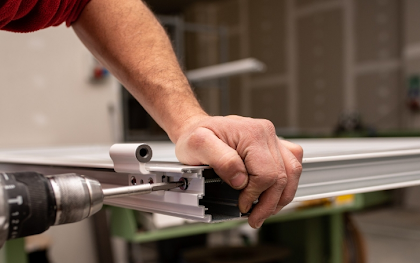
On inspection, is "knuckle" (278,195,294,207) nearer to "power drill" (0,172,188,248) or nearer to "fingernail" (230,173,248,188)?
"fingernail" (230,173,248,188)

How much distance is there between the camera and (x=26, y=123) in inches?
86.2

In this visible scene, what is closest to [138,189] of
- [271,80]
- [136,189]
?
A: [136,189]

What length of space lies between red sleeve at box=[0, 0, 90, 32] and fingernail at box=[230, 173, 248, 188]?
0.47 metres

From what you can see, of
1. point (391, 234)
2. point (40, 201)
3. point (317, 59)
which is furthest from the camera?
point (317, 59)

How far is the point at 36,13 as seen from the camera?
715 millimetres

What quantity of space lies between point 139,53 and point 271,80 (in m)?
5.40

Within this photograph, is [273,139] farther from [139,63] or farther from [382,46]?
[382,46]

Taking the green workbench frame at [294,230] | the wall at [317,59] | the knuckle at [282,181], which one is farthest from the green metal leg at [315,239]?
the wall at [317,59]

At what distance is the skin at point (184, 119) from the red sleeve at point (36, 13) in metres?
0.03

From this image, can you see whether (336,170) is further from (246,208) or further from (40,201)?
(40,201)

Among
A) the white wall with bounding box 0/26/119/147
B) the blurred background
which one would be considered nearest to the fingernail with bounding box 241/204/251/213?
the blurred background

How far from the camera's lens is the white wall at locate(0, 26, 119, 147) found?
7.04ft

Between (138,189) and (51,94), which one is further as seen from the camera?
(51,94)

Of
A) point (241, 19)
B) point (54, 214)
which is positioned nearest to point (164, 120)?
point (54, 214)
